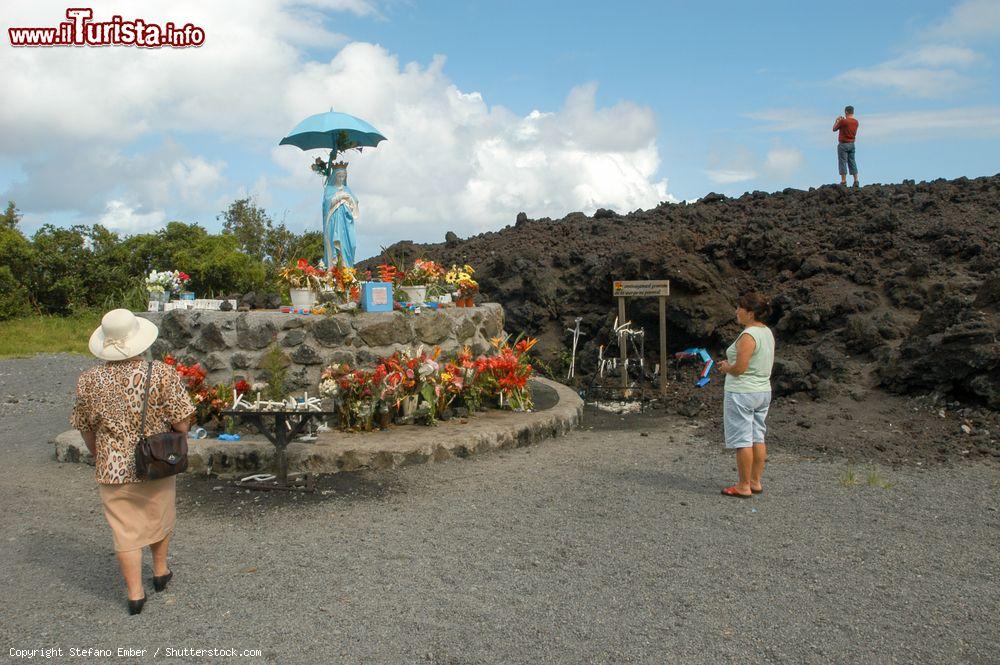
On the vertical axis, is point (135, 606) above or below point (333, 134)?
below

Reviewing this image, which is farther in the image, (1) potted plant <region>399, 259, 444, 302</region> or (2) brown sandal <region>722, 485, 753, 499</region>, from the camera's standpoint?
(1) potted plant <region>399, 259, 444, 302</region>

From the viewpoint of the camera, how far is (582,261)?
1398cm

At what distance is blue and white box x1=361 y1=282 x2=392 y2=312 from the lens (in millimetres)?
7816

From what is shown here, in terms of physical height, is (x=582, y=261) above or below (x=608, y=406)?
above

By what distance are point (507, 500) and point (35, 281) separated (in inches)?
757

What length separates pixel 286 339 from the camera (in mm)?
7570

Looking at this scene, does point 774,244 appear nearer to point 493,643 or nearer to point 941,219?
point 941,219

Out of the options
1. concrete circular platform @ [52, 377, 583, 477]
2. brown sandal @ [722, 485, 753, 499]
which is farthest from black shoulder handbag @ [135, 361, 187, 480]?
brown sandal @ [722, 485, 753, 499]

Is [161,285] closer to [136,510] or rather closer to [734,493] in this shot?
[136,510]

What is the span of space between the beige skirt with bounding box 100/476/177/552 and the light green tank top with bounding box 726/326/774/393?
399cm

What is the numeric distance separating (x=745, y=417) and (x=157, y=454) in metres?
4.07

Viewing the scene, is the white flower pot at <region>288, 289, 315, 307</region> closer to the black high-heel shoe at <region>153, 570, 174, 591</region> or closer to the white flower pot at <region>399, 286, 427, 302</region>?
the white flower pot at <region>399, 286, 427, 302</region>

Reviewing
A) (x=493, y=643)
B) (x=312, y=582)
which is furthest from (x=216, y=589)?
(x=493, y=643)

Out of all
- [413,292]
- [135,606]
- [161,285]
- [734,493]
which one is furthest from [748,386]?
[161,285]
